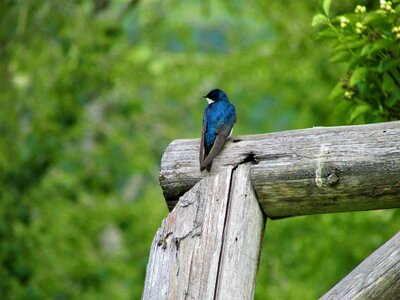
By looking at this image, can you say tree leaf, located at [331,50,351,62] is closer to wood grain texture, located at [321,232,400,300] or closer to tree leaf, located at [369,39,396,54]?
tree leaf, located at [369,39,396,54]

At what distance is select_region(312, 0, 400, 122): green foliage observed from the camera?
4629mm

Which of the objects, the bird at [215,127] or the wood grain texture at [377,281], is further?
the bird at [215,127]

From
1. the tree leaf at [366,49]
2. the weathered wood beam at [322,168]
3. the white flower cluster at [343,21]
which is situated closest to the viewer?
the weathered wood beam at [322,168]

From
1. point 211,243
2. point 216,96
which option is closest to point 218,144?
point 211,243

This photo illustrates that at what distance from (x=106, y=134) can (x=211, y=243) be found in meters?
13.2

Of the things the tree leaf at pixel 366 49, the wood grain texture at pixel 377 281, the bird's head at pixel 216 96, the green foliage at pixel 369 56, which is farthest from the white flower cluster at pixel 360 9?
the wood grain texture at pixel 377 281

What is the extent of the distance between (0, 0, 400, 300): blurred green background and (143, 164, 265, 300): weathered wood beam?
5.85m

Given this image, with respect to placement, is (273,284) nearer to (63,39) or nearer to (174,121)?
(174,121)

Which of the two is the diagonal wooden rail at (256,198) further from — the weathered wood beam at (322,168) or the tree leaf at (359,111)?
the tree leaf at (359,111)

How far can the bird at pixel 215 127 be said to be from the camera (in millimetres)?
4039

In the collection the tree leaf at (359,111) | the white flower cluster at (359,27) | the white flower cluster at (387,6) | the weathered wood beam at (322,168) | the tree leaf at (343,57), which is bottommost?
the weathered wood beam at (322,168)

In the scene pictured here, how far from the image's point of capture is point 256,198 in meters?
3.98

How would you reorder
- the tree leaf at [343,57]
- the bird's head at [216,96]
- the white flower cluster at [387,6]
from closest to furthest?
the white flower cluster at [387,6] → the tree leaf at [343,57] → the bird's head at [216,96]

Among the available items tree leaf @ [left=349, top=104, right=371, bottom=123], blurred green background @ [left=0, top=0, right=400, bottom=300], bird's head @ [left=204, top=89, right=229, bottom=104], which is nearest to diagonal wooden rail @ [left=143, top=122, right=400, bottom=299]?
tree leaf @ [left=349, top=104, right=371, bottom=123]
